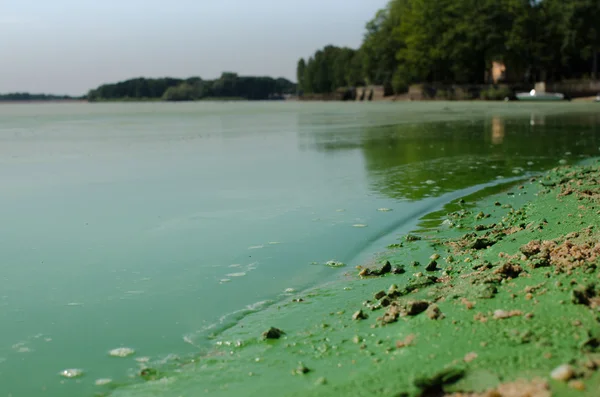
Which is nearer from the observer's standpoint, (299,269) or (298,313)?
(298,313)

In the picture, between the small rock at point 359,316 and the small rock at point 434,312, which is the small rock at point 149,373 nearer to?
the small rock at point 359,316

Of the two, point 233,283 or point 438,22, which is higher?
point 438,22

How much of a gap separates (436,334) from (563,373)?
1042mm

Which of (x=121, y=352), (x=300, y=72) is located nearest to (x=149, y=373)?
(x=121, y=352)

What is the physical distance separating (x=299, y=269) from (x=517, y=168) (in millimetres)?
8641

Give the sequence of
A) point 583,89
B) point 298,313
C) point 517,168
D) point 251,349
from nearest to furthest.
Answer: point 251,349, point 298,313, point 517,168, point 583,89

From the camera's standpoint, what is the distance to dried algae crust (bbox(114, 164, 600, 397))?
11.8 ft

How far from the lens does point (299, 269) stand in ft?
22.9

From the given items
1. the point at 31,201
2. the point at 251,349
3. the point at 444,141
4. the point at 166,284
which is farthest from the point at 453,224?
the point at 444,141

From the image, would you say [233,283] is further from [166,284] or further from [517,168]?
[517,168]

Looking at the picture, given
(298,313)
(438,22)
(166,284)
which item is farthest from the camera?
(438,22)

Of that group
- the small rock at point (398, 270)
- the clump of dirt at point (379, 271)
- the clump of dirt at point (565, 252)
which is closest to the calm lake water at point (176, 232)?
the clump of dirt at point (379, 271)

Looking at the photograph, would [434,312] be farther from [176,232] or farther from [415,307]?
[176,232]

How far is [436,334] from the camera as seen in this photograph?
4.29 meters
